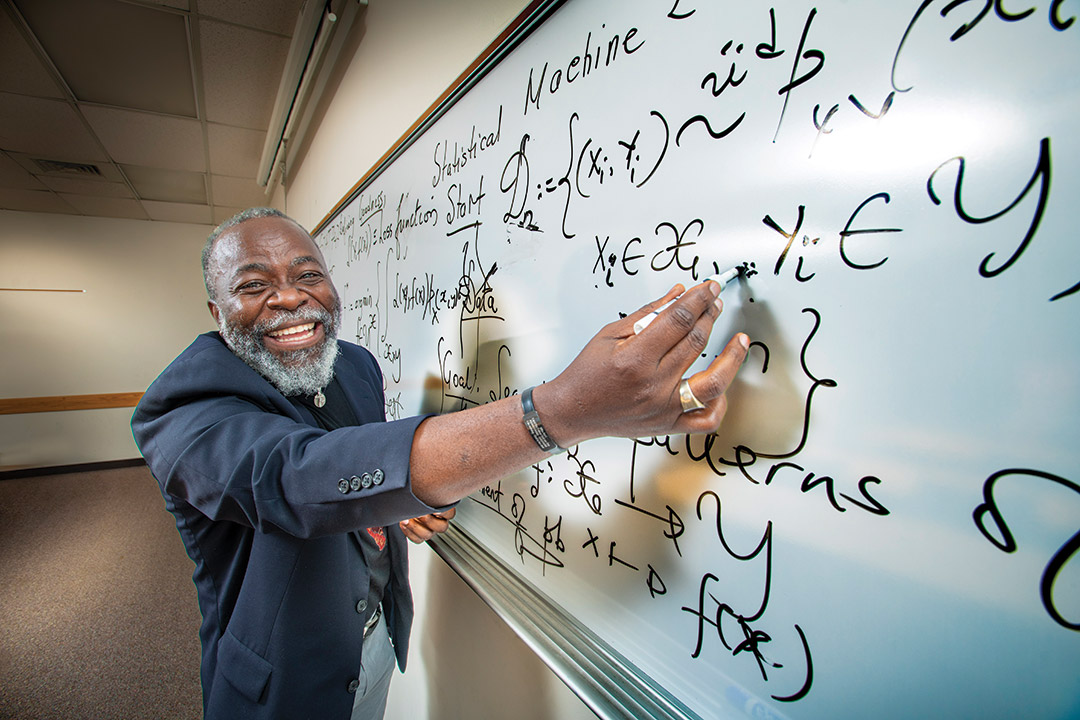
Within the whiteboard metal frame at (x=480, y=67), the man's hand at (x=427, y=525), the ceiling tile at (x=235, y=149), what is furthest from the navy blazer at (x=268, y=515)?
the ceiling tile at (x=235, y=149)

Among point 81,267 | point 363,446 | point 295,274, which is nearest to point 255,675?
point 363,446

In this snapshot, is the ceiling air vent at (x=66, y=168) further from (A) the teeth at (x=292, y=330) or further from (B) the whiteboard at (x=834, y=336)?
(B) the whiteboard at (x=834, y=336)

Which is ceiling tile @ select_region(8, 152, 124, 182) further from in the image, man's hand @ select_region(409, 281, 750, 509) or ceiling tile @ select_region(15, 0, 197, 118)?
man's hand @ select_region(409, 281, 750, 509)

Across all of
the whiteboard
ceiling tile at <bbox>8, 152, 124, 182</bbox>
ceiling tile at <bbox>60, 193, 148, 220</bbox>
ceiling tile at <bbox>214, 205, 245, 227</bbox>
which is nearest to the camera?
the whiteboard

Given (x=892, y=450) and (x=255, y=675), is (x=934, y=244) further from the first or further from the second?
(x=255, y=675)

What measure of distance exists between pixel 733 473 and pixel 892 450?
0.38 ft

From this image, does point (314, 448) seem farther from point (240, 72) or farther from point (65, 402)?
point (65, 402)

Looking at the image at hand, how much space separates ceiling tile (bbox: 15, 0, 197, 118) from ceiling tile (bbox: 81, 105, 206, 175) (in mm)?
133

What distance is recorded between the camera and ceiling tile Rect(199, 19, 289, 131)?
1818 mm

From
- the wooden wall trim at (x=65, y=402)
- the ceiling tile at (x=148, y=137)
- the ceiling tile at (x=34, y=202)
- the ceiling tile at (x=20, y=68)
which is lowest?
the wooden wall trim at (x=65, y=402)

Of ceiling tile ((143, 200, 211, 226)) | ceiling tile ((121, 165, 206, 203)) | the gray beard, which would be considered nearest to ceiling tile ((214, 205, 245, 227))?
ceiling tile ((143, 200, 211, 226))

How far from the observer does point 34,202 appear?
12.7 ft

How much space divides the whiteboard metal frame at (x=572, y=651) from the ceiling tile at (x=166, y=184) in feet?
14.2

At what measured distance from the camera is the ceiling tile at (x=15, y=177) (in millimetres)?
3082
